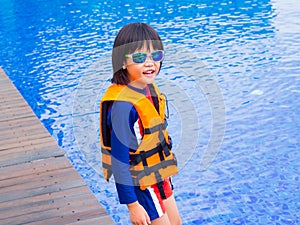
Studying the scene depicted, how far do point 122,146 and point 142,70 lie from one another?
0.45 metres

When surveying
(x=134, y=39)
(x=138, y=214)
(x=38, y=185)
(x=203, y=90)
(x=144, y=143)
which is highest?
(x=134, y=39)

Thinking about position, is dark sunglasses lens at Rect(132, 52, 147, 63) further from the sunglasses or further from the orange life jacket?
the orange life jacket

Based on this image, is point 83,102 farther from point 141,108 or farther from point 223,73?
point 141,108

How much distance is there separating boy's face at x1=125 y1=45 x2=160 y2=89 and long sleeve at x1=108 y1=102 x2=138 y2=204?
19 centimetres

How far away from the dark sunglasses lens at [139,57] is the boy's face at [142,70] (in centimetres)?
2

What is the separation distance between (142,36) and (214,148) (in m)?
4.18

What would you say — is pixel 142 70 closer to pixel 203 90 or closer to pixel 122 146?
pixel 122 146

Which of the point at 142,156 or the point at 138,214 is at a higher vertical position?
the point at 142,156

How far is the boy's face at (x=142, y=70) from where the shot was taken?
2.55 metres

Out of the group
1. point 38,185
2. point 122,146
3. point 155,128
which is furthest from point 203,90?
point 122,146

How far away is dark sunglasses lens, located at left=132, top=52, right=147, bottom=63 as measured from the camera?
2.52 metres

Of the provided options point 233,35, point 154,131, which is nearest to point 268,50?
point 233,35

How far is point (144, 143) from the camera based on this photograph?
2.57 m

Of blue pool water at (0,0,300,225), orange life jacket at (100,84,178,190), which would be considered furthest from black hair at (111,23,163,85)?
blue pool water at (0,0,300,225)
